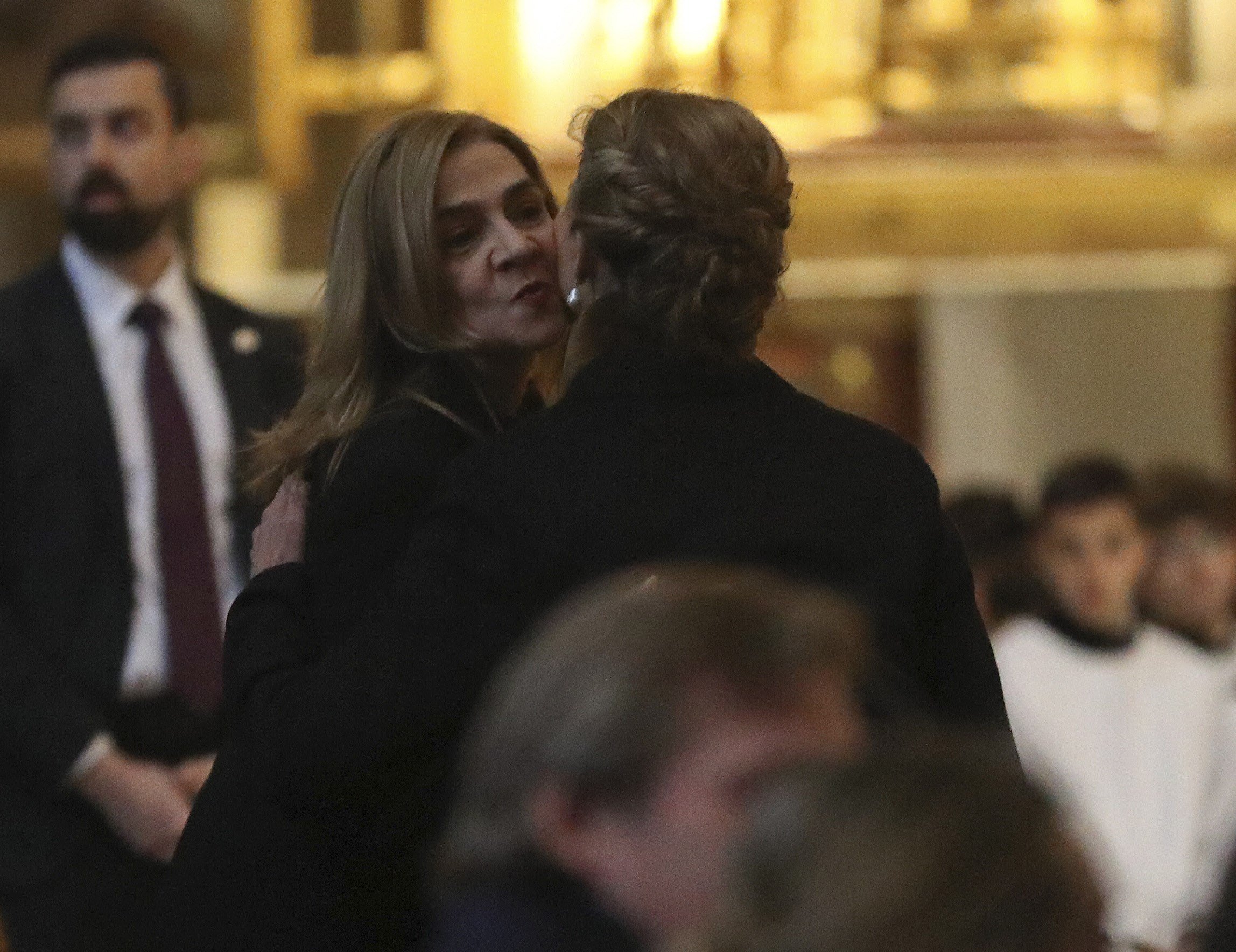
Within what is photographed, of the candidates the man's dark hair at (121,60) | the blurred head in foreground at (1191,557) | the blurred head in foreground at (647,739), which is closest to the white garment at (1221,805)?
the blurred head in foreground at (1191,557)

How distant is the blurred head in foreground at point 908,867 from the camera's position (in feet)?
3.88

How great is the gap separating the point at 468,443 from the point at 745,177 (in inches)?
16.8

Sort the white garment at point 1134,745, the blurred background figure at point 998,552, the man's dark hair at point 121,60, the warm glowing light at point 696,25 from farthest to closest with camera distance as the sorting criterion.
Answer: the warm glowing light at point 696,25
the blurred background figure at point 998,552
the white garment at point 1134,745
the man's dark hair at point 121,60

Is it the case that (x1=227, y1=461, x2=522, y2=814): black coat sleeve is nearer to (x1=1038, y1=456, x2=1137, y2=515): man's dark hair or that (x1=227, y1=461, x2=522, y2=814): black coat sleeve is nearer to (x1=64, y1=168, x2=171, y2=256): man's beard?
(x1=64, y1=168, x2=171, y2=256): man's beard

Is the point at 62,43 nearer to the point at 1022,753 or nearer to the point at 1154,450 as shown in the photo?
the point at 1154,450

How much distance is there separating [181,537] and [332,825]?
150 centimetres

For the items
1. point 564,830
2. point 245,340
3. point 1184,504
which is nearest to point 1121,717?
point 1184,504

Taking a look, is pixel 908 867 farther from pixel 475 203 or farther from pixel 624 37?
pixel 624 37

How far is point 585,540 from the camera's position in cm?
219

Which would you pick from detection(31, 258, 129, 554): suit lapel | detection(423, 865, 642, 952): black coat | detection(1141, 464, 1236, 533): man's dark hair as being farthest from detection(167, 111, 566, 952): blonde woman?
detection(1141, 464, 1236, 533): man's dark hair

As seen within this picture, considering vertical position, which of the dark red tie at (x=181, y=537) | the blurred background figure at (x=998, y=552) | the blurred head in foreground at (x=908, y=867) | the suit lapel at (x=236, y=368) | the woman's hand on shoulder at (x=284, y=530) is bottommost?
the blurred background figure at (x=998, y=552)

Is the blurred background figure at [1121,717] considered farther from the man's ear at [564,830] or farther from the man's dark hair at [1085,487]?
the man's ear at [564,830]

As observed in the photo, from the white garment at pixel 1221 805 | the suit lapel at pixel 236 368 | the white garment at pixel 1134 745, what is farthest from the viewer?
the white garment at pixel 1134 745

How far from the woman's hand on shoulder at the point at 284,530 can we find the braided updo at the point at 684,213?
43cm
